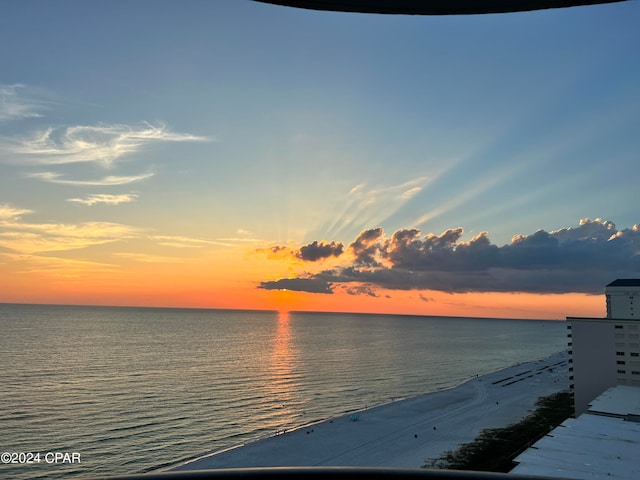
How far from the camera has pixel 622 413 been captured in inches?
1553

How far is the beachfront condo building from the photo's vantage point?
52438 millimetres

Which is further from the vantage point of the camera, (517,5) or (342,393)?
(342,393)

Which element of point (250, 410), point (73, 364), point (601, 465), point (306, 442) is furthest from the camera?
point (73, 364)

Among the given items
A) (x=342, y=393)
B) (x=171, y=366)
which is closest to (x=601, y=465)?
(x=342, y=393)

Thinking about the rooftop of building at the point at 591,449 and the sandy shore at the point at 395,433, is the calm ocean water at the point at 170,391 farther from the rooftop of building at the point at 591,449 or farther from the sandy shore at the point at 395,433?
the rooftop of building at the point at 591,449

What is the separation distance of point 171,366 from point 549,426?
227ft

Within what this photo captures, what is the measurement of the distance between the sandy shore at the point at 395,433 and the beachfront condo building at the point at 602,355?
9.31m

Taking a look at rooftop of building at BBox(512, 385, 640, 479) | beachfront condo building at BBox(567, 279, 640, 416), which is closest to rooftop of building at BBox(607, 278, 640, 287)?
beachfront condo building at BBox(567, 279, 640, 416)

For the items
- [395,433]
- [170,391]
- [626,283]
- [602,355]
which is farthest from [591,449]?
[626,283]

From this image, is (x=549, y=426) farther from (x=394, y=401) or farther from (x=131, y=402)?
(x=131, y=402)

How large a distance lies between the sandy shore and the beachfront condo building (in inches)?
366

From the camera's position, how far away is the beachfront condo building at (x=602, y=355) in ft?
172

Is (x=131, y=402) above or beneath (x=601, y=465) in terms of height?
beneath

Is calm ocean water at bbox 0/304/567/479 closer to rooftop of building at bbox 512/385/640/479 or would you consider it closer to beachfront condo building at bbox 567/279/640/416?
beachfront condo building at bbox 567/279/640/416
